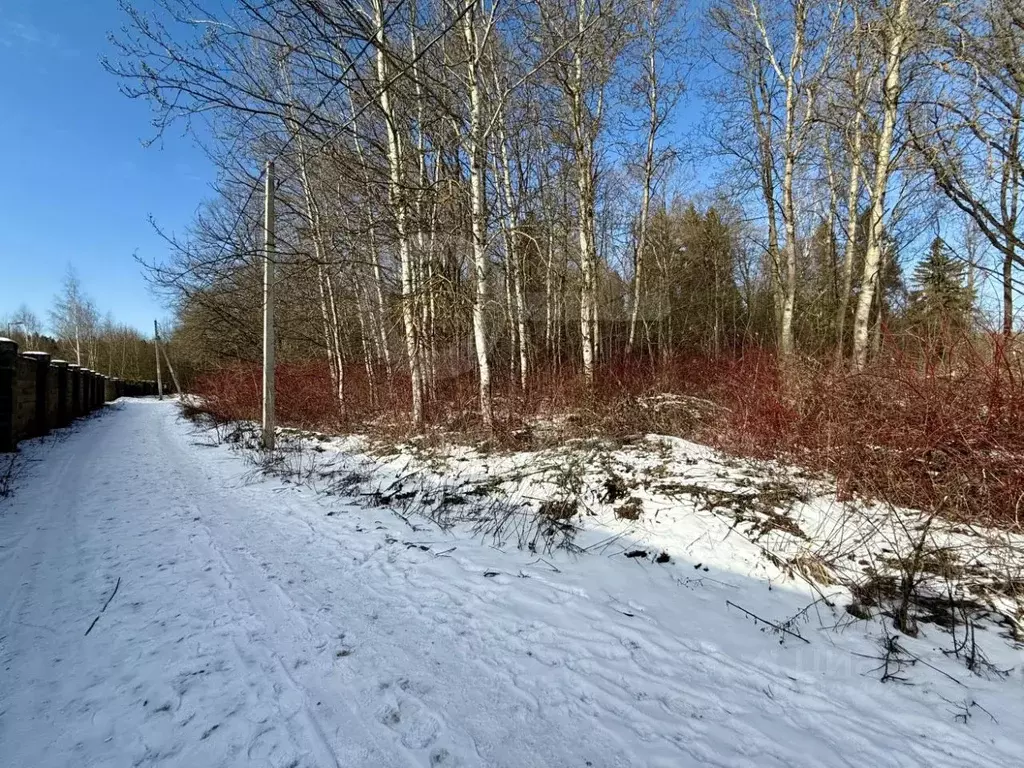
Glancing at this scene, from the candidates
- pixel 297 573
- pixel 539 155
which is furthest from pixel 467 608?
pixel 539 155

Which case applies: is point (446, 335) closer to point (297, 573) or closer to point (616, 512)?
point (616, 512)

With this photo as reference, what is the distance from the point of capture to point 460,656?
2.41 m

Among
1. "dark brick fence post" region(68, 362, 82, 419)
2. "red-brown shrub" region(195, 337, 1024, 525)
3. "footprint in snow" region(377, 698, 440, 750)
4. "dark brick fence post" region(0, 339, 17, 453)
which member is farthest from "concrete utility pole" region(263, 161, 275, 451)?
"dark brick fence post" region(68, 362, 82, 419)

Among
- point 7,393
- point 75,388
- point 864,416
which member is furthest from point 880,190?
point 75,388

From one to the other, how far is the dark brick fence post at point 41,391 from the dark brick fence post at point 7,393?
2.66 metres

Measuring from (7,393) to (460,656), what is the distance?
1073 centimetres

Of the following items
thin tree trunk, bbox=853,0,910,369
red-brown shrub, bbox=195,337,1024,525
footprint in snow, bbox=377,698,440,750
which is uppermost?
thin tree trunk, bbox=853,0,910,369

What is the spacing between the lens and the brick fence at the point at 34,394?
8.33 m

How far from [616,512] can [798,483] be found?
1.94 m

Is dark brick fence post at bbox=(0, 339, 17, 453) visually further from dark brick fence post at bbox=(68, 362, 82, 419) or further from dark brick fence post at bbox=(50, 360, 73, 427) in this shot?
dark brick fence post at bbox=(68, 362, 82, 419)

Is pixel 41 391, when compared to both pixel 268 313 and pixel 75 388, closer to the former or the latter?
pixel 75 388

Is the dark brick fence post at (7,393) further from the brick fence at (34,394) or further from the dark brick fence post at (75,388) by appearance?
the dark brick fence post at (75,388)

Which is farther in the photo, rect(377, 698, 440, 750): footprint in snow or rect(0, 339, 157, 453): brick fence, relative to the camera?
rect(0, 339, 157, 453): brick fence

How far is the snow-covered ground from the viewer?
1.84 metres
